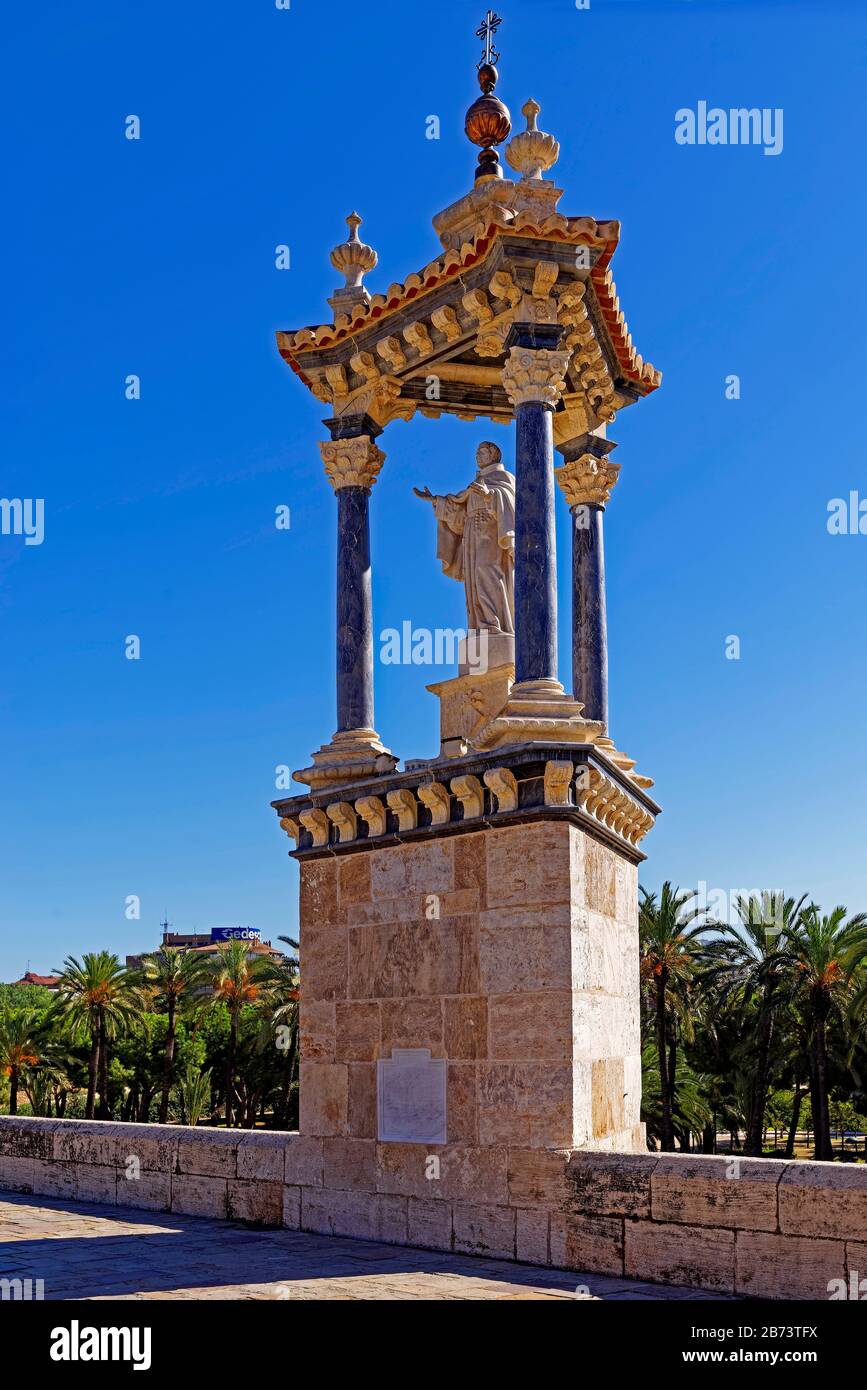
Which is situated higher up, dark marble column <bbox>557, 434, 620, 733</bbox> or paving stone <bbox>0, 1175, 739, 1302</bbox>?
dark marble column <bbox>557, 434, 620, 733</bbox>

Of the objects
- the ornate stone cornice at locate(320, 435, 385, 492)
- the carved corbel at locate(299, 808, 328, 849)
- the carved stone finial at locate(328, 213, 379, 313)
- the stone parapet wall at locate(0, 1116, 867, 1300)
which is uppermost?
the carved stone finial at locate(328, 213, 379, 313)

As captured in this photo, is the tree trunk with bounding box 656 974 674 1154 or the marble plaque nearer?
the marble plaque

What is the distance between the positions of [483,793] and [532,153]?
4866mm

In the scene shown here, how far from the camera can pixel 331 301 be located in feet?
38.9

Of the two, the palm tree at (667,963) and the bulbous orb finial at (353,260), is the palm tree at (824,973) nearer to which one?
the palm tree at (667,963)

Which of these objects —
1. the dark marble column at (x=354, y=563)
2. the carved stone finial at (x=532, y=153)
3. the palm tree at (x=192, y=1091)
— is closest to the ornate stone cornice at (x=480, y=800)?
the dark marble column at (x=354, y=563)

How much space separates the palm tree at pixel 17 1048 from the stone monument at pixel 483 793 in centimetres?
3961

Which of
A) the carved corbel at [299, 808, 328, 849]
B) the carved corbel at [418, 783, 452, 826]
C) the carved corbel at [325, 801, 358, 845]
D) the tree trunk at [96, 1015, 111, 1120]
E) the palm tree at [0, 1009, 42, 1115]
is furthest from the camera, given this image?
the palm tree at [0, 1009, 42, 1115]

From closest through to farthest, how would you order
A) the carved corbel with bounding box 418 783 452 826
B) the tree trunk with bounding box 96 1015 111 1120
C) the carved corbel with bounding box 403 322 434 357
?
the carved corbel with bounding box 418 783 452 826 < the carved corbel with bounding box 403 322 434 357 < the tree trunk with bounding box 96 1015 111 1120

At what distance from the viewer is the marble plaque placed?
9500mm

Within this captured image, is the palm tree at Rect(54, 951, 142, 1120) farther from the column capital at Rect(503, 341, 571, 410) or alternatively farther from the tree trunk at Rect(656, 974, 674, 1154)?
the column capital at Rect(503, 341, 571, 410)

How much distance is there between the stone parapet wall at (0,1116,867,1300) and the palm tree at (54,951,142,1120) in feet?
105

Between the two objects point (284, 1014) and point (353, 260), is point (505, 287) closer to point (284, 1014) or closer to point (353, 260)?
point (353, 260)

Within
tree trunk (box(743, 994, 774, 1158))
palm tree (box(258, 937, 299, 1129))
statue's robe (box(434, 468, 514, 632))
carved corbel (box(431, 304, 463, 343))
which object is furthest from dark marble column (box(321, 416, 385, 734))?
palm tree (box(258, 937, 299, 1129))
